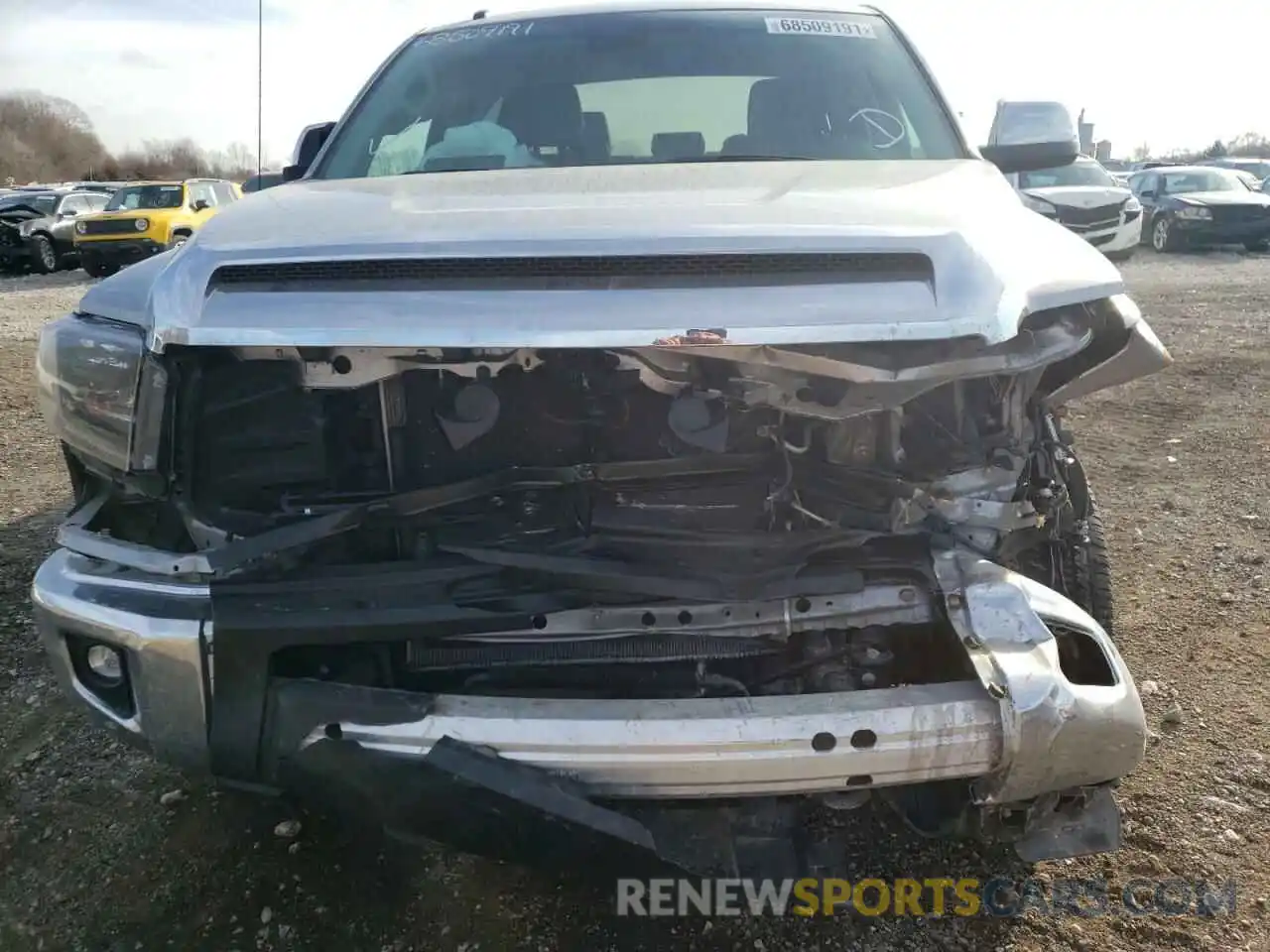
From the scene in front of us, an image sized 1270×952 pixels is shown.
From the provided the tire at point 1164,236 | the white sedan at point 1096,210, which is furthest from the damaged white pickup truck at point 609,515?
the tire at point 1164,236

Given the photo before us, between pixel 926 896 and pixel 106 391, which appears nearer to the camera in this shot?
pixel 106 391

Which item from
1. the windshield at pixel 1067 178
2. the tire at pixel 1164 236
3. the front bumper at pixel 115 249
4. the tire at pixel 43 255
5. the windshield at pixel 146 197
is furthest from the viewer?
the tire at pixel 43 255

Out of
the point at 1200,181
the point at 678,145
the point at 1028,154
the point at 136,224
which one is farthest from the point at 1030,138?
the point at 1200,181

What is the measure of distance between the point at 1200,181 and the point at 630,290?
18939 millimetres

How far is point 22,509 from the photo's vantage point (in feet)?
14.9

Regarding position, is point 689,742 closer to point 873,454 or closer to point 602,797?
point 602,797

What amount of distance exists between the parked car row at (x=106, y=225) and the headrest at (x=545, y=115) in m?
14.1

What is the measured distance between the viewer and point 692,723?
5.56 feet

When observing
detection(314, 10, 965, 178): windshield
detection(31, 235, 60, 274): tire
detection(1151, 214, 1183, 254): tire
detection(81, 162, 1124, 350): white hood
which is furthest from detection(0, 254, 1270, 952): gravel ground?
detection(31, 235, 60, 274): tire

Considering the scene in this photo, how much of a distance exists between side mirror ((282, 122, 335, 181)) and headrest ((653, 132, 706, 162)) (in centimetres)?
131

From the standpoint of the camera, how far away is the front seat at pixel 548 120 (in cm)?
304

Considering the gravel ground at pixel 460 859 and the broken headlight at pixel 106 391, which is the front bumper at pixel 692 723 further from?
the gravel ground at pixel 460 859

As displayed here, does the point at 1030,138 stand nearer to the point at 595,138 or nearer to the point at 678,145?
the point at 678,145

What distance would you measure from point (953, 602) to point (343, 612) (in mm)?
1134
